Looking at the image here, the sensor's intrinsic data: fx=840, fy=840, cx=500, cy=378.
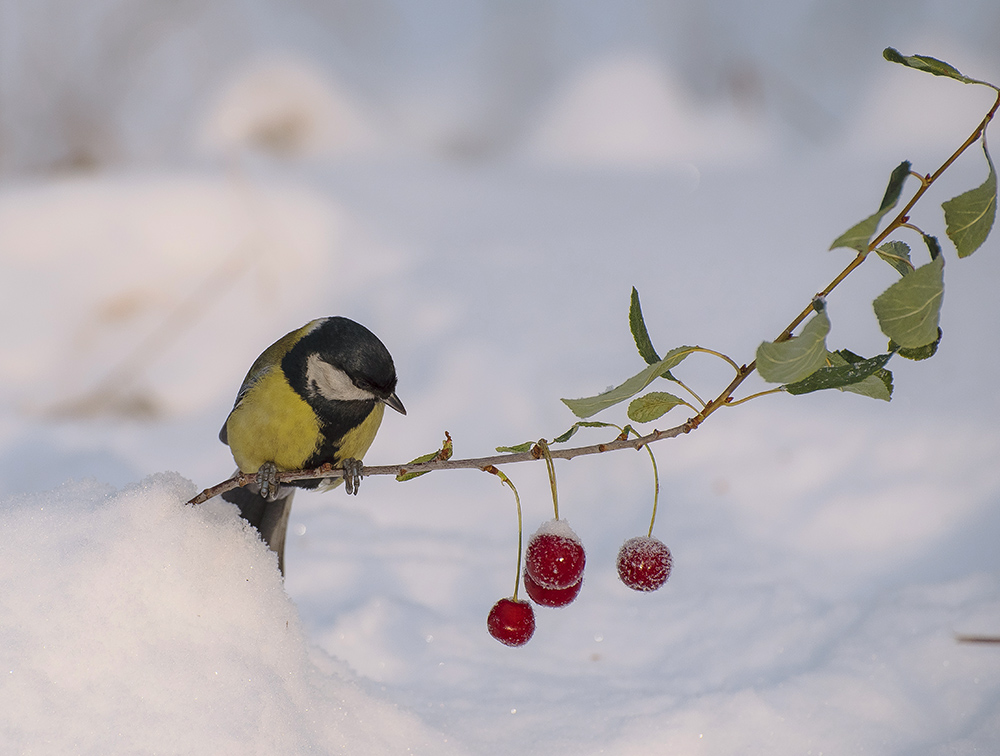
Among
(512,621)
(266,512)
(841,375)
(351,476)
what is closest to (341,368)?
(351,476)

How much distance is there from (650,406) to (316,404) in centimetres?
49

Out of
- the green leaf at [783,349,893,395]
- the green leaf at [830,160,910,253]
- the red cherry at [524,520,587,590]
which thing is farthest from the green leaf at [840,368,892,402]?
the red cherry at [524,520,587,590]

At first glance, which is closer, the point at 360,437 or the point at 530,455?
the point at 530,455

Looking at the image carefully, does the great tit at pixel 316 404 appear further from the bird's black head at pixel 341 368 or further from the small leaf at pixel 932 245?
the small leaf at pixel 932 245

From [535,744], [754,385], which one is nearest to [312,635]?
[535,744]

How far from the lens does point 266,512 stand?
3.77ft

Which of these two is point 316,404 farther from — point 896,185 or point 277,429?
point 896,185

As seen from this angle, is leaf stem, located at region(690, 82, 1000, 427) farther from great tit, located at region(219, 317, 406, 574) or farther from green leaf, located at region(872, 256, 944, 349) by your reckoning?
great tit, located at region(219, 317, 406, 574)

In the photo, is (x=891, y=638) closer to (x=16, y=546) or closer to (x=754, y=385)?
(x=754, y=385)

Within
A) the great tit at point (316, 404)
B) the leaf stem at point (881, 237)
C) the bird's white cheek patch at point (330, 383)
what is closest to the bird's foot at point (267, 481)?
the great tit at point (316, 404)

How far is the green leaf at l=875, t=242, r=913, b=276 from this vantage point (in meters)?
0.65

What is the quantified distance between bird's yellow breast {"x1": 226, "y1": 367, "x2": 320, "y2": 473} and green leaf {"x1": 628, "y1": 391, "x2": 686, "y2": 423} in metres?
0.48

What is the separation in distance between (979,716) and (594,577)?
0.60m

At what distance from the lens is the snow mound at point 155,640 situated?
65cm
